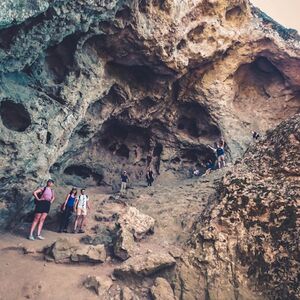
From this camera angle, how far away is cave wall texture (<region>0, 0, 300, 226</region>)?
33.1 feet

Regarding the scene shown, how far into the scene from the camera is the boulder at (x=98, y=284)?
7.11 meters

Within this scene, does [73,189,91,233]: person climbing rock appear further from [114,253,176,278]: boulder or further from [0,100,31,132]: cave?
[114,253,176,278]: boulder

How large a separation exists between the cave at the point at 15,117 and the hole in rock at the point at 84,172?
21.8ft

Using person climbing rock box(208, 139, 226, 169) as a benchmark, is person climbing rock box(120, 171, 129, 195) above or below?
below

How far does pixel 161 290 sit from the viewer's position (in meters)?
7.05

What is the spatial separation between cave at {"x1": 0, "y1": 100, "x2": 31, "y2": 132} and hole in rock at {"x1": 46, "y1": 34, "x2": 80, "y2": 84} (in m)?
1.91

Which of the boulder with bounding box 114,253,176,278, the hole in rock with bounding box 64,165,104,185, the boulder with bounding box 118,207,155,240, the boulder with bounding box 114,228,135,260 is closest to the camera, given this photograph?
the boulder with bounding box 114,253,176,278

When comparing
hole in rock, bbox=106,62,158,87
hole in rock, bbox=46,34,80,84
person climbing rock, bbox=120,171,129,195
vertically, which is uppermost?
hole in rock, bbox=106,62,158,87

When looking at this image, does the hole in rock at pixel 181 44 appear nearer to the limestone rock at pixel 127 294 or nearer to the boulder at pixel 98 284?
the boulder at pixel 98 284

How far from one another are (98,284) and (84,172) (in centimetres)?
1126

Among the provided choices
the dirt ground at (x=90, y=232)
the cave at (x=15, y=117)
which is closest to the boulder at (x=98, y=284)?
the dirt ground at (x=90, y=232)

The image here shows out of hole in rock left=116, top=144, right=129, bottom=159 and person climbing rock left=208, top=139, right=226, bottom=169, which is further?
hole in rock left=116, top=144, right=129, bottom=159

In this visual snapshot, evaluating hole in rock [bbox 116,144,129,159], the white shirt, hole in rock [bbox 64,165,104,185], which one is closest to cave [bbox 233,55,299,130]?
hole in rock [bbox 116,144,129,159]

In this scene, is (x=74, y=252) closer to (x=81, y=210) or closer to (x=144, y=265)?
(x=144, y=265)
